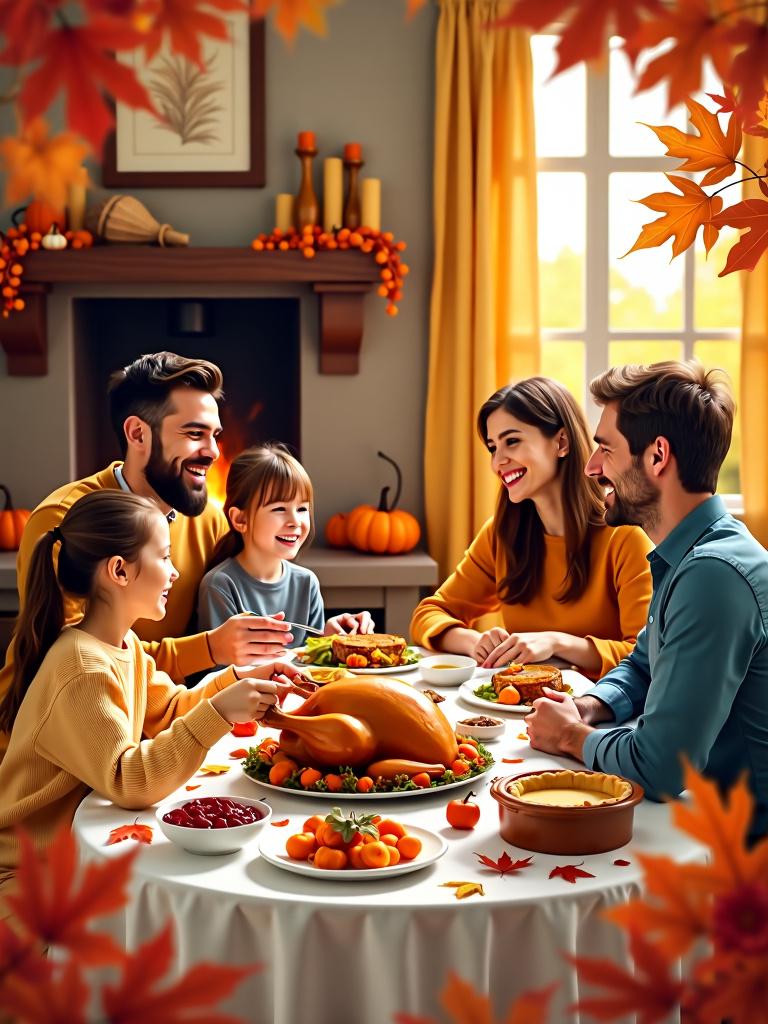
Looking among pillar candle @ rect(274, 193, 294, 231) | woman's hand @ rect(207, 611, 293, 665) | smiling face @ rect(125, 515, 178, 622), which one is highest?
pillar candle @ rect(274, 193, 294, 231)

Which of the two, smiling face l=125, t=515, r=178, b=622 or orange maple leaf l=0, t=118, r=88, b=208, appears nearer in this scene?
orange maple leaf l=0, t=118, r=88, b=208

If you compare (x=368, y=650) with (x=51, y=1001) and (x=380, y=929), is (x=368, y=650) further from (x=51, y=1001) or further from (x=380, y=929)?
(x=51, y=1001)

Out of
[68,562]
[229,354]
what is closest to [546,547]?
[68,562]

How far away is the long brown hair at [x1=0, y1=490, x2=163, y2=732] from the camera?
5.94ft

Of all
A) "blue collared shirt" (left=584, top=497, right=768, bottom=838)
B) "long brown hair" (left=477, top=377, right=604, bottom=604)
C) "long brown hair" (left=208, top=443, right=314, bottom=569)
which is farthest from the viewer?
"long brown hair" (left=208, top=443, right=314, bottom=569)

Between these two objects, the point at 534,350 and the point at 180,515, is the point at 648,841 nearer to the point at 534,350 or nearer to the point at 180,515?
the point at 180,515

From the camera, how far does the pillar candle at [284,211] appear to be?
423 cm

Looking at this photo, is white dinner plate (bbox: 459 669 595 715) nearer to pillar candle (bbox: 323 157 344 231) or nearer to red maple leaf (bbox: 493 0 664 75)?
red maple leaf (bbox: 493 0 664 75)

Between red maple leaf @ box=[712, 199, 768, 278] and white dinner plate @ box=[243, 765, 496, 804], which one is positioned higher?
red maple leaf @ box=[712, 199, 768, 278]

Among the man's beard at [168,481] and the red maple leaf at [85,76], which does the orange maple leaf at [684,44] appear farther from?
the man's beard at [168,481]

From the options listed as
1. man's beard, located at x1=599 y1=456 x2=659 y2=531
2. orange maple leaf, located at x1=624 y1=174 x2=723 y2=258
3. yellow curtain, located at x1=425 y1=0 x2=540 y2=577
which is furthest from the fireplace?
orange maple leaf, located at x1=624 y1=174 x2=723 y2=258

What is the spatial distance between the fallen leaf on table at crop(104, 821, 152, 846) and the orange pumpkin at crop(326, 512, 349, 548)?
2.84m

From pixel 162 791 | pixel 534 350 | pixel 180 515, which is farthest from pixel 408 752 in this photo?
pixel 534 350

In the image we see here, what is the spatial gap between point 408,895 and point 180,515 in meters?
1.84
